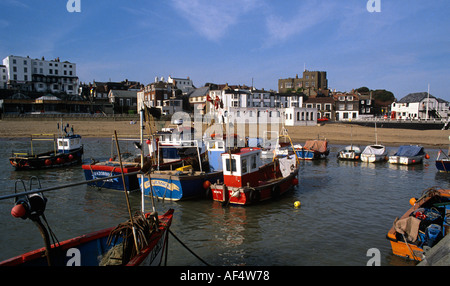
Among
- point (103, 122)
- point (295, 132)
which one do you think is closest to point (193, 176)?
point (295, 132)

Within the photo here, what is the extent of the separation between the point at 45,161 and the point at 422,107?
86.7 meters

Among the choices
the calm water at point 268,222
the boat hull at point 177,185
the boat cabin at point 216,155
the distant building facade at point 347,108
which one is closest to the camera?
the calm water at point 268,222

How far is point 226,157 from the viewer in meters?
17.4

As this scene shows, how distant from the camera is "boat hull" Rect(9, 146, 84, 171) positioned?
27641mm

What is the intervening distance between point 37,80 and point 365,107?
105m

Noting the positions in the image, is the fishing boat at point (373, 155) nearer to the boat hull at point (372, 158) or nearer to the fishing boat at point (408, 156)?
the boat hull at point (372, 158)

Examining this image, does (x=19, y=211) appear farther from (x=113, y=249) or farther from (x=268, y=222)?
(x=268, y=222)

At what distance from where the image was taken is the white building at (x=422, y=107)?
81688mm

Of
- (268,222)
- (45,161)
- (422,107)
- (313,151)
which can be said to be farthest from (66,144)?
(422,107)

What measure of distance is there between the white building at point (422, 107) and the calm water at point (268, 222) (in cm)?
6650

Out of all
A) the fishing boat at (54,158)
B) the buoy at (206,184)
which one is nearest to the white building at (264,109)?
the fishing boat at (54,158)

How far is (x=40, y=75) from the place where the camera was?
345ft

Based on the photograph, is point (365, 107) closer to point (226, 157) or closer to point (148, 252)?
point (226, 157)

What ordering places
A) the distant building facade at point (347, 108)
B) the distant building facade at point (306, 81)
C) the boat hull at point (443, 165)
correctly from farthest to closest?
the distant building facade at point (306, 81) < the distant building facade at point (347, 108) < the boat hull at point (443, 165)
